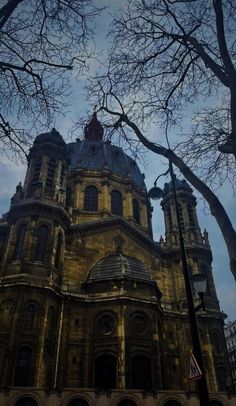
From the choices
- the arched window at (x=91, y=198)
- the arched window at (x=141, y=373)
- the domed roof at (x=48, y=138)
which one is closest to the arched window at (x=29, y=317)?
the arched window at (x=141, y=373)

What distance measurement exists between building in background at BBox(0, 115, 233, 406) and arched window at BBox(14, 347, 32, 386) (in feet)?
0.18

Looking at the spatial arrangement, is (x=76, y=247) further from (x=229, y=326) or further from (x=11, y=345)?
(x=229, y=326)

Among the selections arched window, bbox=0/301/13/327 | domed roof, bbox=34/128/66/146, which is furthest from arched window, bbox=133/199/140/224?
arched window, bbox=0/301/13/327

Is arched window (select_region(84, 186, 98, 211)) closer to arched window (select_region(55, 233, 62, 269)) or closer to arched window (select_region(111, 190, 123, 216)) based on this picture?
arched window (select_region(111, 190, 123, 216))

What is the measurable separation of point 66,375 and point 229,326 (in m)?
59.5

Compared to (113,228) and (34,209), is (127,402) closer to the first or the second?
(34,209)

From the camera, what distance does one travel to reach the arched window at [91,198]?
119ft

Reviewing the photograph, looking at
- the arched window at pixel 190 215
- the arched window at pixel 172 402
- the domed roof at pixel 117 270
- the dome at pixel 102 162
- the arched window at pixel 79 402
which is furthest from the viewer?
the dome at pixel 102 162

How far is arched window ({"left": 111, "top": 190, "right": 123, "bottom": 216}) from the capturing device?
3688 centimetres

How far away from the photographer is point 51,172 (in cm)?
3000

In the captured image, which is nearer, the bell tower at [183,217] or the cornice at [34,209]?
the cornice at [34,209]

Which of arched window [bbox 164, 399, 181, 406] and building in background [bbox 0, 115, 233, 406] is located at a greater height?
building in background [bbox 0, 115, 233, 406]

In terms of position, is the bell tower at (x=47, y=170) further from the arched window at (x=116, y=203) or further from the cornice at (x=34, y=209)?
the arched window at (x=116, y=203)

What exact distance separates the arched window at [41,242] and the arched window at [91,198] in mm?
10528
